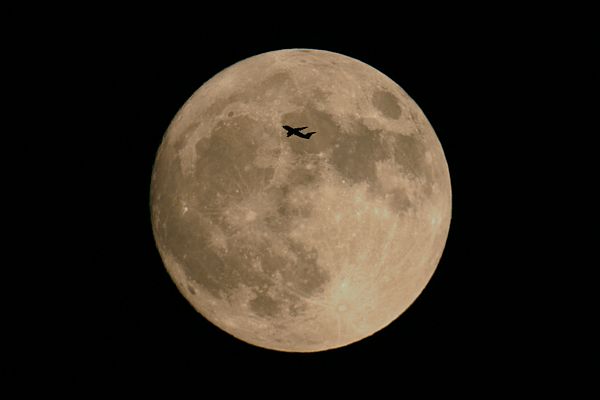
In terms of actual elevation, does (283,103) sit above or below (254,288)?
above

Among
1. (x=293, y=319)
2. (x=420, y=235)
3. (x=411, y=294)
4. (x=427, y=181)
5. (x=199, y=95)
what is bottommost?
(x=293, y=319)

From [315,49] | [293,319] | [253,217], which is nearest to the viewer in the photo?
[253,217]

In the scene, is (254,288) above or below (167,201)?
below

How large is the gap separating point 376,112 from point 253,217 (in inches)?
50.5

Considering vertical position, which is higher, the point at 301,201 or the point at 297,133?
the point at 297,133

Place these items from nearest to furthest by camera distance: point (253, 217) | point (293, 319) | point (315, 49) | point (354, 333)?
point (253, 217), point (293, 319), point (354, 333), point (315, 49)

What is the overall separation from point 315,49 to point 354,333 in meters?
2.50

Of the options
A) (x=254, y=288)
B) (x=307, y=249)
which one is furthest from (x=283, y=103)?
(x=254, y=288)

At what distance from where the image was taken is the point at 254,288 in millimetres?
4172

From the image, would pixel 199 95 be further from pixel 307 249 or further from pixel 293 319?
pixel 293 319

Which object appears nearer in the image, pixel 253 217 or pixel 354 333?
pixel 253 217

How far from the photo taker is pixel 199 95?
469 centimetres

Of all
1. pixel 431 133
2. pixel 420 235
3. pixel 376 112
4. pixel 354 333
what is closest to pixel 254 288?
pixel 354 333

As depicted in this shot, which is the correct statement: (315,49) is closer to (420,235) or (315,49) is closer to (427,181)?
(427,181)
